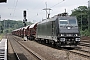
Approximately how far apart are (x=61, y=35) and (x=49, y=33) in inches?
176

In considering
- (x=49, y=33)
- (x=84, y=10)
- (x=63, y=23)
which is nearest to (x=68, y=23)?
(x=63, y=23)

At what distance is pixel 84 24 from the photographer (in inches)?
3615

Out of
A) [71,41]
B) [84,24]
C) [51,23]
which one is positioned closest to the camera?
[71,41]

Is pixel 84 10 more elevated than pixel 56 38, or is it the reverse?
pixel 84 10

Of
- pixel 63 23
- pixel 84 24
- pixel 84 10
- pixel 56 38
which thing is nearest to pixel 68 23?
pixel 63 23

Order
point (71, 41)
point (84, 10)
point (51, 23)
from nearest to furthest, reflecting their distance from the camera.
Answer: point (71, 41) → point (51, 23) → point (84, 10)

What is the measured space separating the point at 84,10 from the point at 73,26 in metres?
89.3

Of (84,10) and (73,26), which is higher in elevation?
(84,10)

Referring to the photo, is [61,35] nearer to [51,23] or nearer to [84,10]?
[51,23]

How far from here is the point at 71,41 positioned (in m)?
22.5

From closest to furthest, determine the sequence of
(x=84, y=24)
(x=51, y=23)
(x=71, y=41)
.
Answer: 1. (x=71, y=41)
2. (x=51, y=23)
3. (x=84, y=24)

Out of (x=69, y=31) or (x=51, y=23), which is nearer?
(x=69, y=31)

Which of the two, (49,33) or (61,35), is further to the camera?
(49,33)

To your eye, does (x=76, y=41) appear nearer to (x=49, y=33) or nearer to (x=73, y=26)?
(x=73, y=26)
